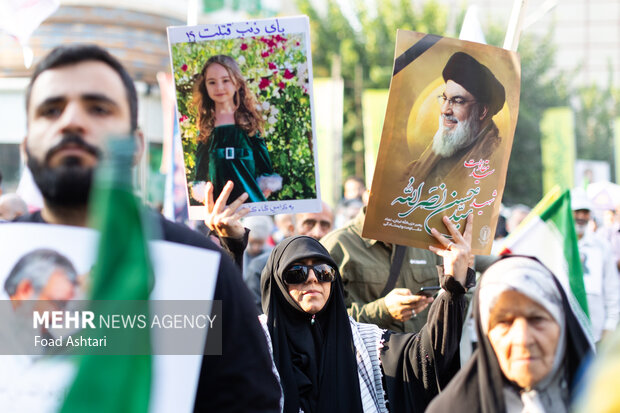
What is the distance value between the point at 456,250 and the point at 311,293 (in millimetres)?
678

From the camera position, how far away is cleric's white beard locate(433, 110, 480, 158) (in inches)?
130

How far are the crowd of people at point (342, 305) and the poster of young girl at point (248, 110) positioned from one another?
0.43ft

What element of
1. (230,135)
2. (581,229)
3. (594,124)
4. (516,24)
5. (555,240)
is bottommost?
(555,240)

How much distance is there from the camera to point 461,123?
330 cm

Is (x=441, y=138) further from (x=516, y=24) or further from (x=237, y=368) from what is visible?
(x=237, y=368)

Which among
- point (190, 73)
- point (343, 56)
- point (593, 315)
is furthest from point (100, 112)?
point (343, 56)

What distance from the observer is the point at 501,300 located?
2.09 metres

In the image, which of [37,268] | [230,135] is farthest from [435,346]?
[37,268]

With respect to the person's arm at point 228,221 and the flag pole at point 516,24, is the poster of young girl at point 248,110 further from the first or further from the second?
→ the flag pole at point 516,24

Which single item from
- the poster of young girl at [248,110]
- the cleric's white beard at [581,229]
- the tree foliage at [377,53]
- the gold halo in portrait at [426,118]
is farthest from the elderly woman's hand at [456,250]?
the tree foliage at [377,53]

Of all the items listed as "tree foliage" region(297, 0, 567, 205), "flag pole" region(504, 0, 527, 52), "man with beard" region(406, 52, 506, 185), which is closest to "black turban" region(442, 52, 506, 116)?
"man with beard" region(406, 52, 506, 185)

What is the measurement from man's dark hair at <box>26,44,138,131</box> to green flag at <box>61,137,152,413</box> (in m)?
0.30

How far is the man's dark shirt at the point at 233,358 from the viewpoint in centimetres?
190

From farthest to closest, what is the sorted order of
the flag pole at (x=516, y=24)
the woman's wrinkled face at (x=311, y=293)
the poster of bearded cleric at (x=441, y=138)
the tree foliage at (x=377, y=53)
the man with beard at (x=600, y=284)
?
the tree foliage at (x=377, y=53), the man with beard at (x=600, y=284), the flag pole at (x=516, y=24), the woman's wrinkled face at (x=311, y=293), the poster of bearded cleric at (x=441, y=138)
